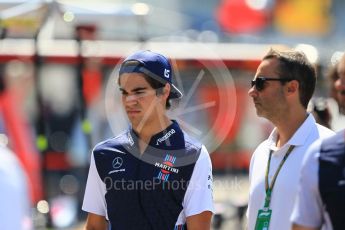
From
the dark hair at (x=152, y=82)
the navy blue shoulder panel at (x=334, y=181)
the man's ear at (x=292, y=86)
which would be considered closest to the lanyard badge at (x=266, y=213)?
the man's ear at (x=292, y=86)

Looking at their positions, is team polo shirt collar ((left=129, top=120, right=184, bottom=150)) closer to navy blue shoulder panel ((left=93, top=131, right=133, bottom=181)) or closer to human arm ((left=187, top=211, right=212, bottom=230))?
navy blue shoulder panel ((left=93, top=131, right=133, bottom=181))

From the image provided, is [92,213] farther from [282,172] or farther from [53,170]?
[53,170]

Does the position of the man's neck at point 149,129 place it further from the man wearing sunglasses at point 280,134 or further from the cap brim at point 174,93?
the man wearing sunglasses at point 280,134

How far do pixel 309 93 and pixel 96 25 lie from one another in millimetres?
6323

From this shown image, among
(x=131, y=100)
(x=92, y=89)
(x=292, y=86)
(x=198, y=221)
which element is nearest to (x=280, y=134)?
(x=292, y=86)

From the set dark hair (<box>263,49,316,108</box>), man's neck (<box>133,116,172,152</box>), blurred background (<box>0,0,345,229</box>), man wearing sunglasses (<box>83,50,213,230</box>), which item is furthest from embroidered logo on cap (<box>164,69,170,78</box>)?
blurred background (<box>0,0,345,229</box>)

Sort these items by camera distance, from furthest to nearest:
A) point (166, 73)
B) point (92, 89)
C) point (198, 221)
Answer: point (92, 89)
point (166, 73)
point (198, 221)

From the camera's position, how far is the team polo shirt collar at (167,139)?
4961 mm

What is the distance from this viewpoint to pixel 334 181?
12.0 feet

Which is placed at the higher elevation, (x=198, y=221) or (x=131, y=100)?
(x=131, y=100)

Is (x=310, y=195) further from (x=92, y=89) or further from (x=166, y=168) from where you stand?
(x=92, y=89)

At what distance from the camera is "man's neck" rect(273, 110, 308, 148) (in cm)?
518

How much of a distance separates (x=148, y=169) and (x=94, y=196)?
34 centimetres

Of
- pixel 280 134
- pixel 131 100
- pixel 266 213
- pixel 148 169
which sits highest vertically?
pixel 131 100
